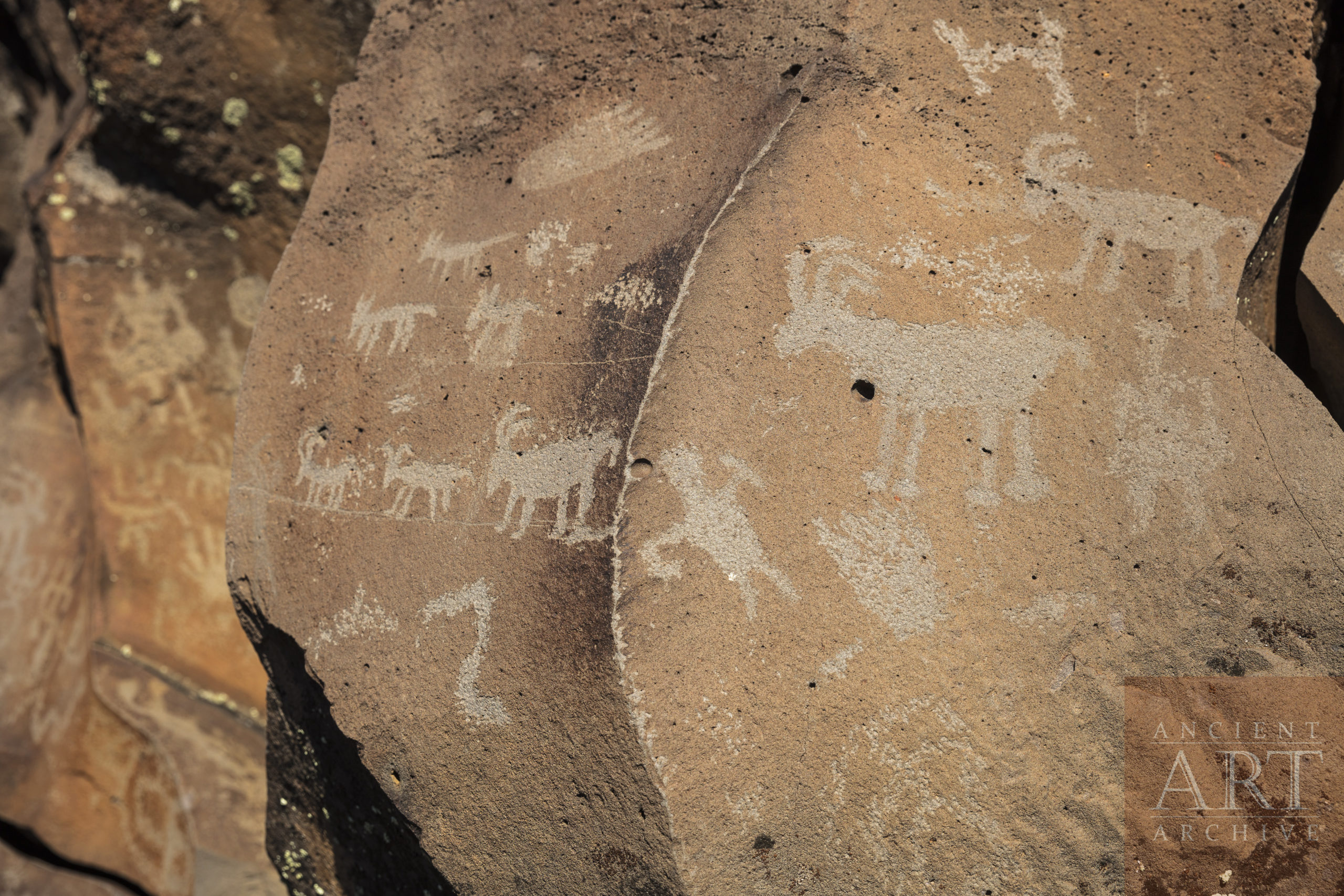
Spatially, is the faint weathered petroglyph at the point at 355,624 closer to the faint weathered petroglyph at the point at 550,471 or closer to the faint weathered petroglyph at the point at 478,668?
the faint weathered petroglyph at the point at 478,668

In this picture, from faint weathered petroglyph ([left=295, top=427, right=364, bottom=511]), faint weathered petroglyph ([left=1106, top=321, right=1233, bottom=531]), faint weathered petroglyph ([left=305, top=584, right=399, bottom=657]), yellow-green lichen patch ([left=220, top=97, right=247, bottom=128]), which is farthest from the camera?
yellow-green lichen patch ([left=220, top=97, right=247, bottom=128])

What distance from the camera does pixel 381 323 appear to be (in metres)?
1.58

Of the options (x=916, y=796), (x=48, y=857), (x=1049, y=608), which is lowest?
(x=48, y=857)

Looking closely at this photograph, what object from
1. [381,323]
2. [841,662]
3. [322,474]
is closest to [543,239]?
[381,323]

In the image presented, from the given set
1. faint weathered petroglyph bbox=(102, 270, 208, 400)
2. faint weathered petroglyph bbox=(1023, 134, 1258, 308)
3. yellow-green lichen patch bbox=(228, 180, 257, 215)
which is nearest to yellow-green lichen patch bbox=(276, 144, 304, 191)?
yellow-green lichen patch bbox=(228, 180, 257, 215)

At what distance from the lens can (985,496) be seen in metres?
1.22

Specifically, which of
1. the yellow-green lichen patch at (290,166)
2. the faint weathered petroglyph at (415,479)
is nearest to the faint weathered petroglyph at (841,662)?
the faint weathered petroglyph at (415,479)

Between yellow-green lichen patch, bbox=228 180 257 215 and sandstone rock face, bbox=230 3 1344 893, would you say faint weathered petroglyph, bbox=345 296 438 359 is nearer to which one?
sandstone rock face, bbox=230 3 1344 893

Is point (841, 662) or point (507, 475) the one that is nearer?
point (841, 662)

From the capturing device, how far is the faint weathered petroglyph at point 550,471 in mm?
1194

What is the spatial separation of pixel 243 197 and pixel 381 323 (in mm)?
1082

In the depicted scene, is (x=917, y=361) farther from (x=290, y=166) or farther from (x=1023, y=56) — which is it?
(x=290, y=166)

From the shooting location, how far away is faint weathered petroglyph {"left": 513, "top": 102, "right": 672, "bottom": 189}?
1.45m

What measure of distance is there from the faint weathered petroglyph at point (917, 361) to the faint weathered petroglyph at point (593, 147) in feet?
1.24
